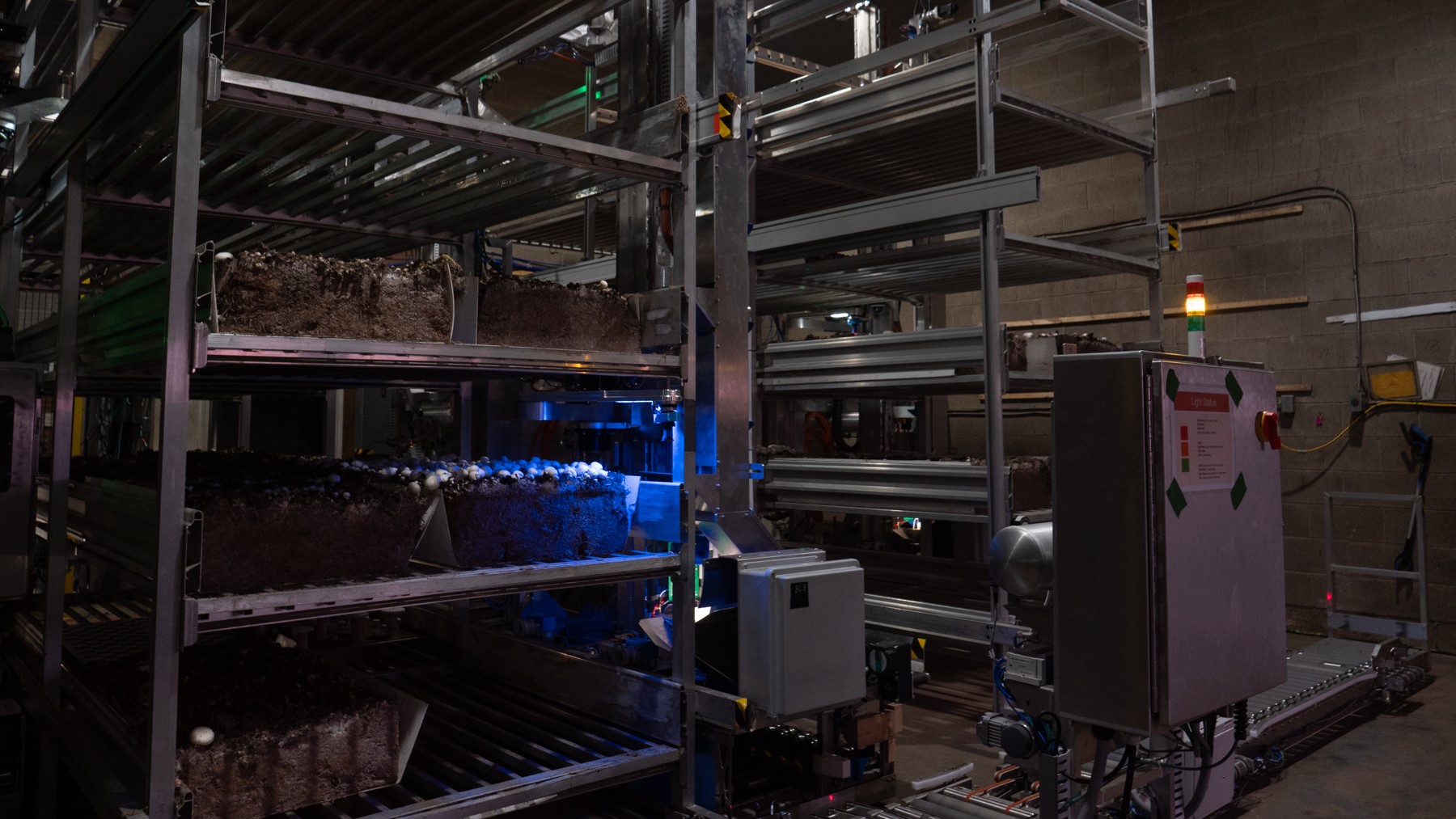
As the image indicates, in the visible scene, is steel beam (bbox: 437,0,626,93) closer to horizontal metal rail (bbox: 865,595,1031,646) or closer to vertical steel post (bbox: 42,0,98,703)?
vertical steel post (bbox: 42,0,98,703)

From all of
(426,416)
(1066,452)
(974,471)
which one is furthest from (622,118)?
(426,416)

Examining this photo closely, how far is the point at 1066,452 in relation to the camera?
2076mm

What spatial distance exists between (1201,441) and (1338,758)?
272 cm

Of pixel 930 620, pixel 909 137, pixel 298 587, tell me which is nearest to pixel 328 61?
pixel 298 587

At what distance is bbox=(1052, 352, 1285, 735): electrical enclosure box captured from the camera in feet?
6.51

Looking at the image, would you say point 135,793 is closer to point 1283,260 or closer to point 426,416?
point 426,416

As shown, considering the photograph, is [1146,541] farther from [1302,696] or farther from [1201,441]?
[1302,696]

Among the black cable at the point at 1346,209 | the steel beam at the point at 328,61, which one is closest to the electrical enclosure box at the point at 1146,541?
the steel beam at the point at 328,61

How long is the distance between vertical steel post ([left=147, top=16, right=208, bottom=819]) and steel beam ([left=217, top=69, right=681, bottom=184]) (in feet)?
0.28

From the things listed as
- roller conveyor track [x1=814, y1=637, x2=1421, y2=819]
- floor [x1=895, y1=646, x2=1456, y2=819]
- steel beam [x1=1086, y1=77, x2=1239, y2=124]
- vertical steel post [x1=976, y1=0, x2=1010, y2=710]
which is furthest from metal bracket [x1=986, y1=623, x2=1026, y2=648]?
steel beam [x1=1086, y1=77, x2=1239, y2=124]

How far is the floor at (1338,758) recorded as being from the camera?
3.44 m

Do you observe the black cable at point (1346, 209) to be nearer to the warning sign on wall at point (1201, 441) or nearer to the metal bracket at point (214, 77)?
the warning sign on wall at point (1201, 441)

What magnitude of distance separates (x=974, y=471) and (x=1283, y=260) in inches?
150

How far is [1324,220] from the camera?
646cm
